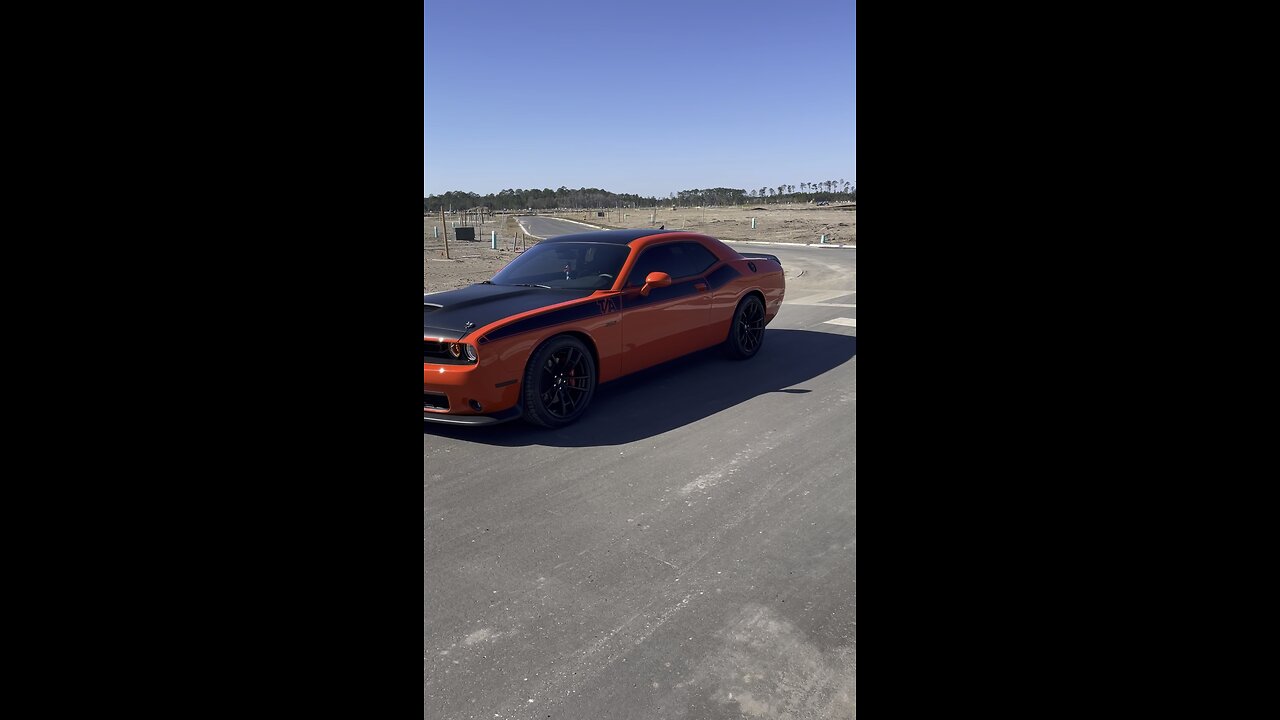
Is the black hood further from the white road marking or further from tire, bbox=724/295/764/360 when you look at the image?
the white road marking

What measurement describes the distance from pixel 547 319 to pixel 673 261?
5.49ft

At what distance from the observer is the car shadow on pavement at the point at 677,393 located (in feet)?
17.5

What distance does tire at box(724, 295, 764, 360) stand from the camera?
7332mm

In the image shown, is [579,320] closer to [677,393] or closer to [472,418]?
[472,418]

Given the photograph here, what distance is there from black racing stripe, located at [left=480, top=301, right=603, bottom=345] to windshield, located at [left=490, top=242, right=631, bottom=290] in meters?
0.36

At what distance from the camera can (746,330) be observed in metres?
7.55
